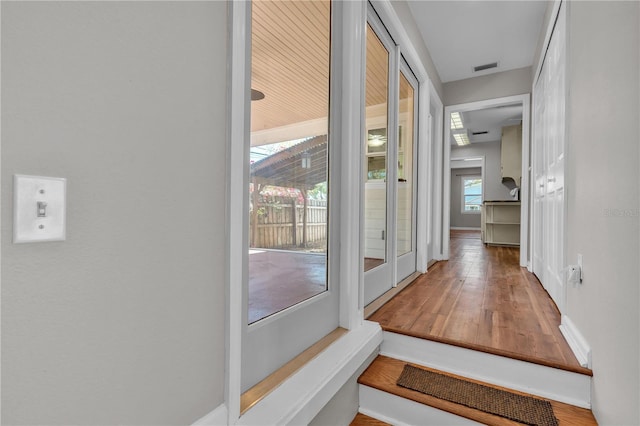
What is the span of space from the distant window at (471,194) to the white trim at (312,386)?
10624 millimetres

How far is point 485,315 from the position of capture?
195 cm

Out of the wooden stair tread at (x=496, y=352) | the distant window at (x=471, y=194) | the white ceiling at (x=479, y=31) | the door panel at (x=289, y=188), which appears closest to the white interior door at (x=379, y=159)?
the wooden stair tread at (x=496, y=352)

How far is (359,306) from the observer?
1.64m

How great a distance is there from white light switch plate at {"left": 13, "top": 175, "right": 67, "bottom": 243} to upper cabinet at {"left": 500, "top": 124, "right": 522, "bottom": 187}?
7558 millimetres

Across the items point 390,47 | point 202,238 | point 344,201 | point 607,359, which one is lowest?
point 607,359

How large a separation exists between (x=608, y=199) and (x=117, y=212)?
1.54 m

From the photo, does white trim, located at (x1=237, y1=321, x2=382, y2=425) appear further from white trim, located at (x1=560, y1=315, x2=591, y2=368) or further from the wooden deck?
white trim, located at (x1=560, y1=315, x2=591, y2=368)

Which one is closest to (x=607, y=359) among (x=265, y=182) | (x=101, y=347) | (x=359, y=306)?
(x=359, y=306)

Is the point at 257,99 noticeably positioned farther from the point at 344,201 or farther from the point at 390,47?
the point at 390,47

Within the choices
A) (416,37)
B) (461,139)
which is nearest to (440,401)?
(416,37)

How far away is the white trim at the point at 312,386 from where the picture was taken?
94 centimetres

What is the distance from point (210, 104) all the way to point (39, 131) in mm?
377

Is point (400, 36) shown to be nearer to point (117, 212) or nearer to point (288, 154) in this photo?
point (288, 154)

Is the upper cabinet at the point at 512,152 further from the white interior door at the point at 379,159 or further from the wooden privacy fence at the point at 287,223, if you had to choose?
the wooden privacy fence at the point at 287,223
